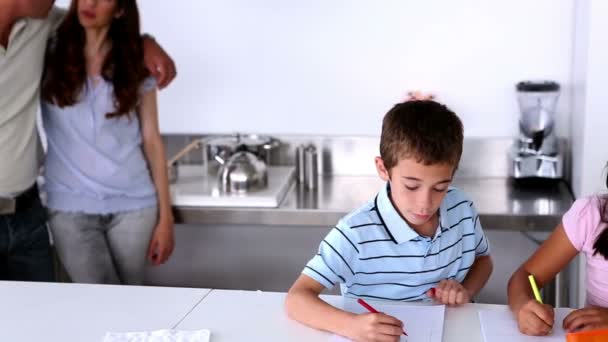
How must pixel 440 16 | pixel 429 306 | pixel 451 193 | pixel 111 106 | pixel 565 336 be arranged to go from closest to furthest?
pixel 565 336 < pixel 429 306 < pixel 451 193 < pixel 111 106 < pixel 440 16

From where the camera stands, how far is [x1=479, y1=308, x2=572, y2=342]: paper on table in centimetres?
138

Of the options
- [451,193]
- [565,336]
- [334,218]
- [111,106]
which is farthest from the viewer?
[334,218]

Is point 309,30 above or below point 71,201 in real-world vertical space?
above

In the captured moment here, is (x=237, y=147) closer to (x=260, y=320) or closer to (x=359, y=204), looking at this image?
(x=359, y=204)

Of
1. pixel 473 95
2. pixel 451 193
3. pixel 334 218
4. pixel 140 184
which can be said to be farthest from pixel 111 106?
pixel 473 95

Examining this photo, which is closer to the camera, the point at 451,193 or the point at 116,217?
the point at 451,193

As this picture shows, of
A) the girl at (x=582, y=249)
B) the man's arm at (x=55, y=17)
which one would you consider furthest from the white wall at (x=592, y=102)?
the man's arm at (x=55, y=17)

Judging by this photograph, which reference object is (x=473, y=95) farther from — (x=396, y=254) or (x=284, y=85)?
(x=396, y=254)

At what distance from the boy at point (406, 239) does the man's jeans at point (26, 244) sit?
0.89 metres

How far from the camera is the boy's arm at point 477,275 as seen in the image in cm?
164

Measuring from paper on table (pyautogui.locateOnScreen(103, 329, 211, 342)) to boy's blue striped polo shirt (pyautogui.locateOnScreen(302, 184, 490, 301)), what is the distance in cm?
23

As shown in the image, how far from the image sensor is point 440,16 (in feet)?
8.45

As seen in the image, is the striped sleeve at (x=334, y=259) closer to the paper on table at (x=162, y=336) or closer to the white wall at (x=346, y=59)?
the paper on table at (x=162, y=336)

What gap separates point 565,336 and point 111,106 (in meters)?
1.26
